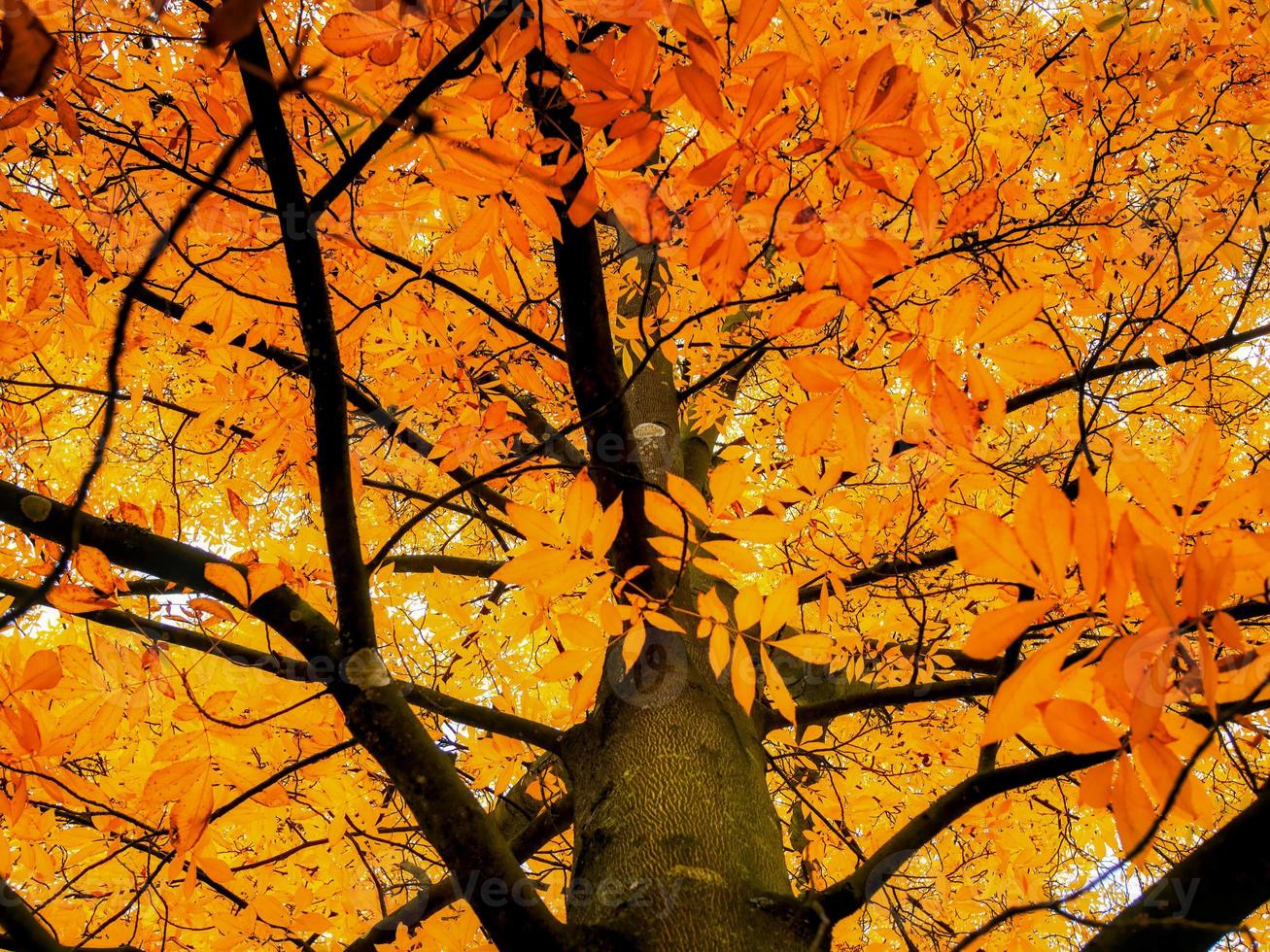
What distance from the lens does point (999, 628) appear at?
0.77m

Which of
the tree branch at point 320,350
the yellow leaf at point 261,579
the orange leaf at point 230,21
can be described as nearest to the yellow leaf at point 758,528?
the tree branch at point 320,350

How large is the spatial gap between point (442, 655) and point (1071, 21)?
14.0 feet

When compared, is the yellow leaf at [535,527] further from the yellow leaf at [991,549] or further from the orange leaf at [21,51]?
the orange leaf at [21,51]

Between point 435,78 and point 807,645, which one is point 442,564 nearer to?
point 807,645

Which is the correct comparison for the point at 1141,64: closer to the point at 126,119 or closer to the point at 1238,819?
the point at 1238,819

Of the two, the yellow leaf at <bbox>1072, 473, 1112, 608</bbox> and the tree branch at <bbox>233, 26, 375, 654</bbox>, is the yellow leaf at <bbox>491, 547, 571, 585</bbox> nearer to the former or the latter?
the tree branch at <bbox>233, 26, 375, 654</bbox>

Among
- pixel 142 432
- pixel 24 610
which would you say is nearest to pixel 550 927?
pixel 24 610

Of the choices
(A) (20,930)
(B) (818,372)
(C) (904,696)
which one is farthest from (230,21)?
(C) (904,696)

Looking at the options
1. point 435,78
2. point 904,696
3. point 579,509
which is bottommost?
point 579,509

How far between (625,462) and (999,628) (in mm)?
1192

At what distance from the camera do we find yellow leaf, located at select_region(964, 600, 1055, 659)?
2.47 feet

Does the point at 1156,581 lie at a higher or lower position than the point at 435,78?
lower

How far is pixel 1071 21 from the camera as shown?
3479 millimetres

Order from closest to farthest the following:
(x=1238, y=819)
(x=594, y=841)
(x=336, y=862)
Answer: (x=1238, y=819) → (x=594, y=841) → (x=336, y=862)
